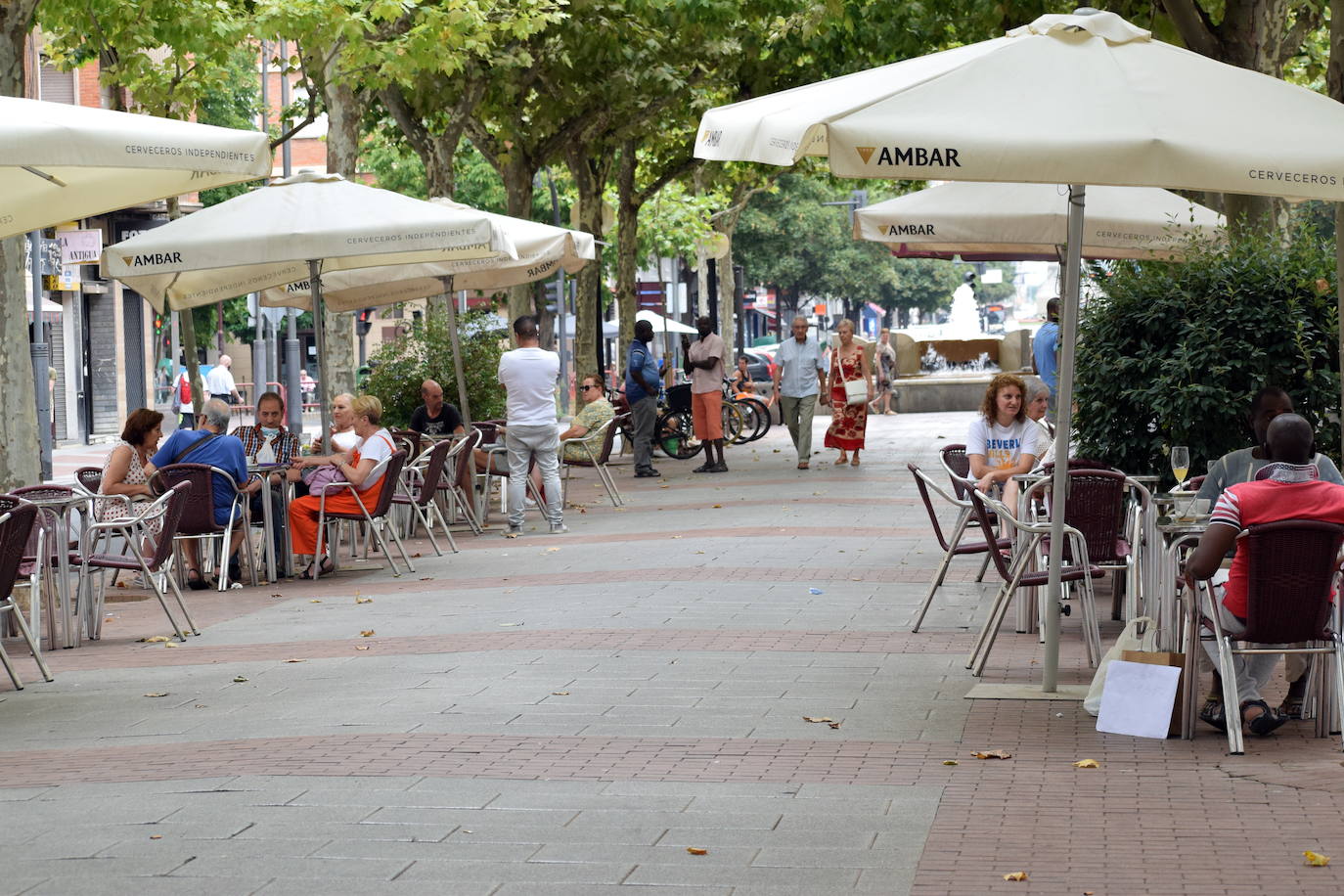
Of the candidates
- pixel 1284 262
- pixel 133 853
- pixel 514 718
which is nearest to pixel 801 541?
pixel 1284 262

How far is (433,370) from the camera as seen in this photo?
64.4 feet

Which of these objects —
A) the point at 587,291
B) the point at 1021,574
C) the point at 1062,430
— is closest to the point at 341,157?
the point at 587,291

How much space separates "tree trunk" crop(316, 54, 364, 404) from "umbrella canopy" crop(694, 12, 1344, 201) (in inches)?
488

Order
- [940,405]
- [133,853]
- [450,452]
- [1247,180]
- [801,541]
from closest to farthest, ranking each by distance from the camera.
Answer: [133,853] → [1247,180] → [801,541] → [450,452] → [940,405]

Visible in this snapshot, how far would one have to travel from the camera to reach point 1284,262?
9805 mm

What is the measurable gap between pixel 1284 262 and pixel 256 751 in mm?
6181

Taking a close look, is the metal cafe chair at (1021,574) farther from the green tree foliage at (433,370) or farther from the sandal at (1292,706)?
the green tree foliage at (433,370)

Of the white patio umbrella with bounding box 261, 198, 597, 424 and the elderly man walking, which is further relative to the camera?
the elderly man walking

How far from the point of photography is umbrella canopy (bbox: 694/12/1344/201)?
638cm

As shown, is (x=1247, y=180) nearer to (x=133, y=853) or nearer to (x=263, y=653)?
(x=133, y=853)

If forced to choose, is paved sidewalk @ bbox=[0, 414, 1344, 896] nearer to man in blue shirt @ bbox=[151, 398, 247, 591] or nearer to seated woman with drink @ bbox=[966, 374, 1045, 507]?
seated woman with drink @ bbox=[966, 374, 1045, 507]

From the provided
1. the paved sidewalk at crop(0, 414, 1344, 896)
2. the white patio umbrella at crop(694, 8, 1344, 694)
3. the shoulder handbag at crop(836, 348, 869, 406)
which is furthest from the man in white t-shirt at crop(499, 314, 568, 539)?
the white patio umbrella at crop(694, 8, 1344, 694)

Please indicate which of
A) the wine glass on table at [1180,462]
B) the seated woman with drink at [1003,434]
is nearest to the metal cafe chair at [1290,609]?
the wine glass on table at [1180,462]

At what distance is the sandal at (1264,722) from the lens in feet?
22.0
